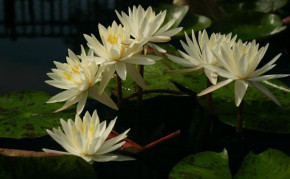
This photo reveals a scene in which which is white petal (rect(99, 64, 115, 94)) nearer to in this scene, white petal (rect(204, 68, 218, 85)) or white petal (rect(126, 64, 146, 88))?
white petal (rect(126, 64, 146, 88))

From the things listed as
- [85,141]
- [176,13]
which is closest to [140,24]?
[85,141]

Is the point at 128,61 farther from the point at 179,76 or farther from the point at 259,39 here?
the point at 259,39

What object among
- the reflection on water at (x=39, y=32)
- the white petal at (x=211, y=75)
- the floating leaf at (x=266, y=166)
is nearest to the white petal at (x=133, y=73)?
the white petal at (x=211, y=75)

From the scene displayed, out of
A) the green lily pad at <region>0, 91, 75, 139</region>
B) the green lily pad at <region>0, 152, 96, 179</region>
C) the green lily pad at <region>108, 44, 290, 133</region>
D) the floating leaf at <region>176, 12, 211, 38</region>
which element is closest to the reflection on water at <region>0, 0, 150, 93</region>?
the green lily pad at <region>0, 91, 75, 139</region>

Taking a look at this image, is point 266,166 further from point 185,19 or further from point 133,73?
point 185,19

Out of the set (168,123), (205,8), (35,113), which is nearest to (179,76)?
(168,123)

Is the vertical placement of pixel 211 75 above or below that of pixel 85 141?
above

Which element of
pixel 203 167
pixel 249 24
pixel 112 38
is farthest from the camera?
pixel 249 24
